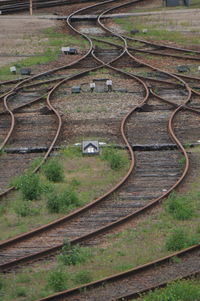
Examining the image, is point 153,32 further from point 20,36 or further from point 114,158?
point 114,158

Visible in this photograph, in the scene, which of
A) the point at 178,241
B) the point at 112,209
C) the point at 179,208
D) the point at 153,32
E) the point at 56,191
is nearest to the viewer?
the point at 178,241

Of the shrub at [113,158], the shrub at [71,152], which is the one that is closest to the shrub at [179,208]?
the shrub at [113,158]

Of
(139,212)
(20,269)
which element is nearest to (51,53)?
(139,212)

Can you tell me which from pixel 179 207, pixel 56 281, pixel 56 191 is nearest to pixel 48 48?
pixel 56 191

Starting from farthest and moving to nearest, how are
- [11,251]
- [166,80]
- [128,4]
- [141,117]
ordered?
[128,4] < [166,80] < [141,117] < [11,251]

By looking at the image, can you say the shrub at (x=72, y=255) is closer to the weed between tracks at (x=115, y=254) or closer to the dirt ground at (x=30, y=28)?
the weed between tracks at (x=115, y=254)

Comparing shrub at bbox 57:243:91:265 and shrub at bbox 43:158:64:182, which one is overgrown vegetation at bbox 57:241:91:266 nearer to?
shrub at bbox 57:243:91:265

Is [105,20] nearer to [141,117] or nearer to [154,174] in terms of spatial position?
[141,117]
